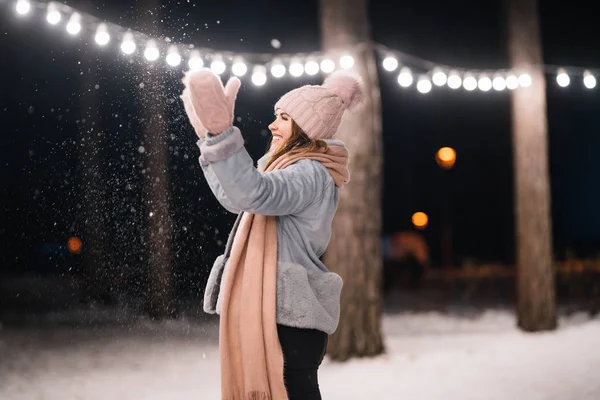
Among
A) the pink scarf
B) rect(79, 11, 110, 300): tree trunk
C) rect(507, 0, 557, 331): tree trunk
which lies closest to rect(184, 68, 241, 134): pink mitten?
the pink scarf

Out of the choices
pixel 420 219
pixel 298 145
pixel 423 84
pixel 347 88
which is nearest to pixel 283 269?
pixel 298 145

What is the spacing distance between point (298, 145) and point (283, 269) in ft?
1.52

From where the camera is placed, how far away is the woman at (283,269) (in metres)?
2.21

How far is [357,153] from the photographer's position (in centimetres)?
A: 647

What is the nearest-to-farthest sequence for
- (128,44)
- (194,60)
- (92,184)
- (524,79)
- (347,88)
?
(347,88)
(128,44)
(194,60)
(524,79)
(92,184)

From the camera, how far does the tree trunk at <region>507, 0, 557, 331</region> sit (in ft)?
27.2

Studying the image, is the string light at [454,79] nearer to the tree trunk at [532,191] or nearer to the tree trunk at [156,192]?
the tree trunk at [532,191]

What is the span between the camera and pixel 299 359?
228 centimetres

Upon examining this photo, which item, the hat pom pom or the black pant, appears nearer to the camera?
the black pant

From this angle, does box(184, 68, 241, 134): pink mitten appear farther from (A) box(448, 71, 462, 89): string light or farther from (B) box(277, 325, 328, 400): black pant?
(A) box(448, 71, 462, 89): string light

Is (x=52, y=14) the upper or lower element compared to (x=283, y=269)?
upper

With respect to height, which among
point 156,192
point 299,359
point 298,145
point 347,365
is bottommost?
point 347,365

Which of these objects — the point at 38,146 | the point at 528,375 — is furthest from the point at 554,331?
the point at 38,146

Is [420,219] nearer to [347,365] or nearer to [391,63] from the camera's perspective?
[391,63]
